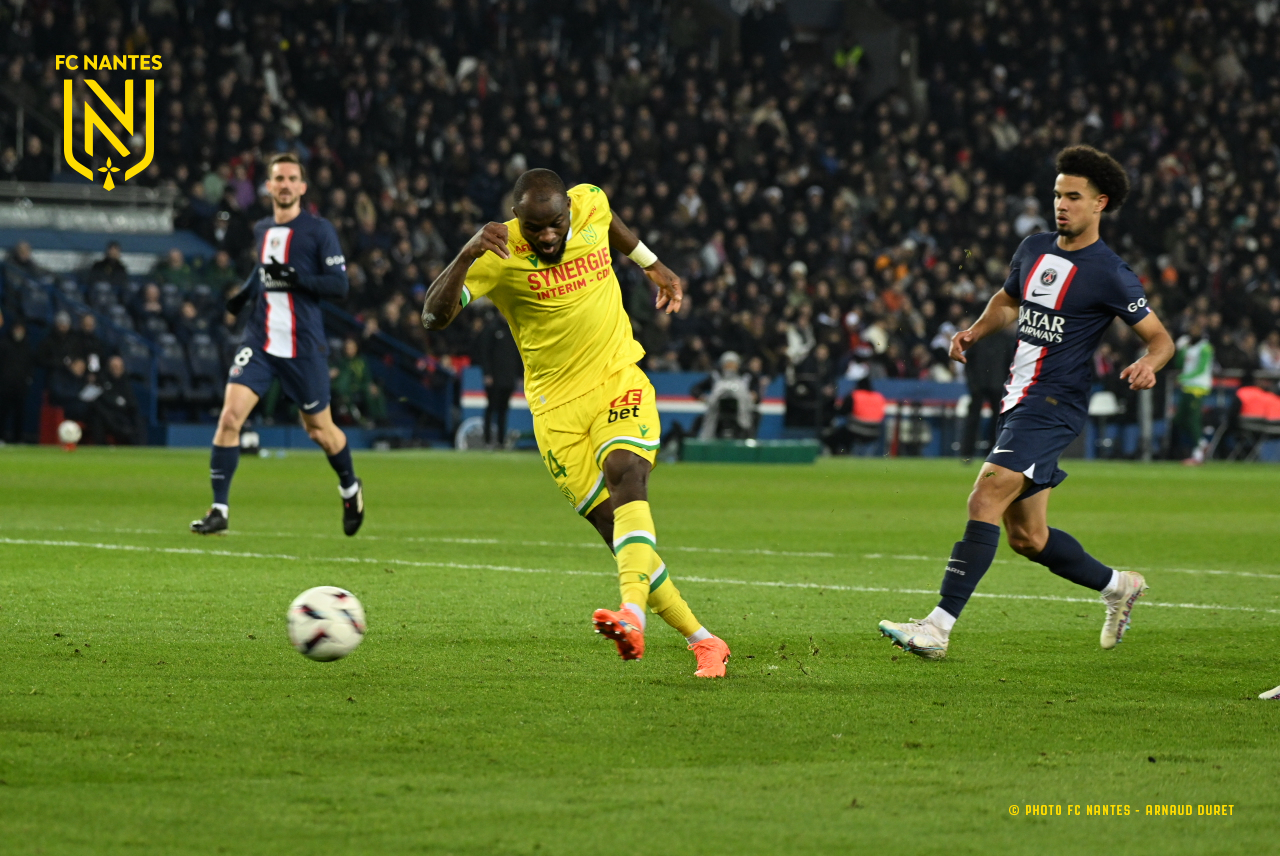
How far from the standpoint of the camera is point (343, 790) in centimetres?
402

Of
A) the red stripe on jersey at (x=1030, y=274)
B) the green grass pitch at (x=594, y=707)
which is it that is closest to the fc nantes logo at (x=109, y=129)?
the green grass pitch at (x=594, y=707)

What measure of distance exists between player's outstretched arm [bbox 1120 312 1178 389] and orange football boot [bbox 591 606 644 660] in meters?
2.14

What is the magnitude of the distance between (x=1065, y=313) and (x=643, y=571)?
2101mm

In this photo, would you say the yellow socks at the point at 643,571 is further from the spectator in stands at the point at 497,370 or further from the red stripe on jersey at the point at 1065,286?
the spectator in stands at the point at 497,370

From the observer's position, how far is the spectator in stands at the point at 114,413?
24422mm

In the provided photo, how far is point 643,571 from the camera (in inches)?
230

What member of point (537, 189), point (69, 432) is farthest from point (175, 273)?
point (537, 189)

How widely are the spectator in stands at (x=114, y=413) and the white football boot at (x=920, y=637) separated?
1989cm

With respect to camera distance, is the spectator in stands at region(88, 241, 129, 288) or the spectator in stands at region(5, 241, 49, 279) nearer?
the spectator in stands at region(5, 241, 49, 279)

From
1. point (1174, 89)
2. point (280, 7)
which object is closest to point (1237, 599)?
point (280, 7)

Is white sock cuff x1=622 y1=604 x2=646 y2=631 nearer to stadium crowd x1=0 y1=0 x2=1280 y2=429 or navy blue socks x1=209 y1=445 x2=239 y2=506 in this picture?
navy blue socks x1=209 y1=445 x2=239 y2=506

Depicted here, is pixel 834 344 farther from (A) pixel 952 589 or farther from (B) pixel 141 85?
(A) pixel 952 589

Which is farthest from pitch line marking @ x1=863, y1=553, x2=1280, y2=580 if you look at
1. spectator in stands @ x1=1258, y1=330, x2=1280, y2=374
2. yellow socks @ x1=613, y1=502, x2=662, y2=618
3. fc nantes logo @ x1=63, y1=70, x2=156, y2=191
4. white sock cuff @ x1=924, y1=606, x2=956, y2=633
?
spectator in stands @ x1=1258, y1=330, x2=1280, y2=374

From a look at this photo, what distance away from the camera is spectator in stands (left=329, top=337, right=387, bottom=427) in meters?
26.1
